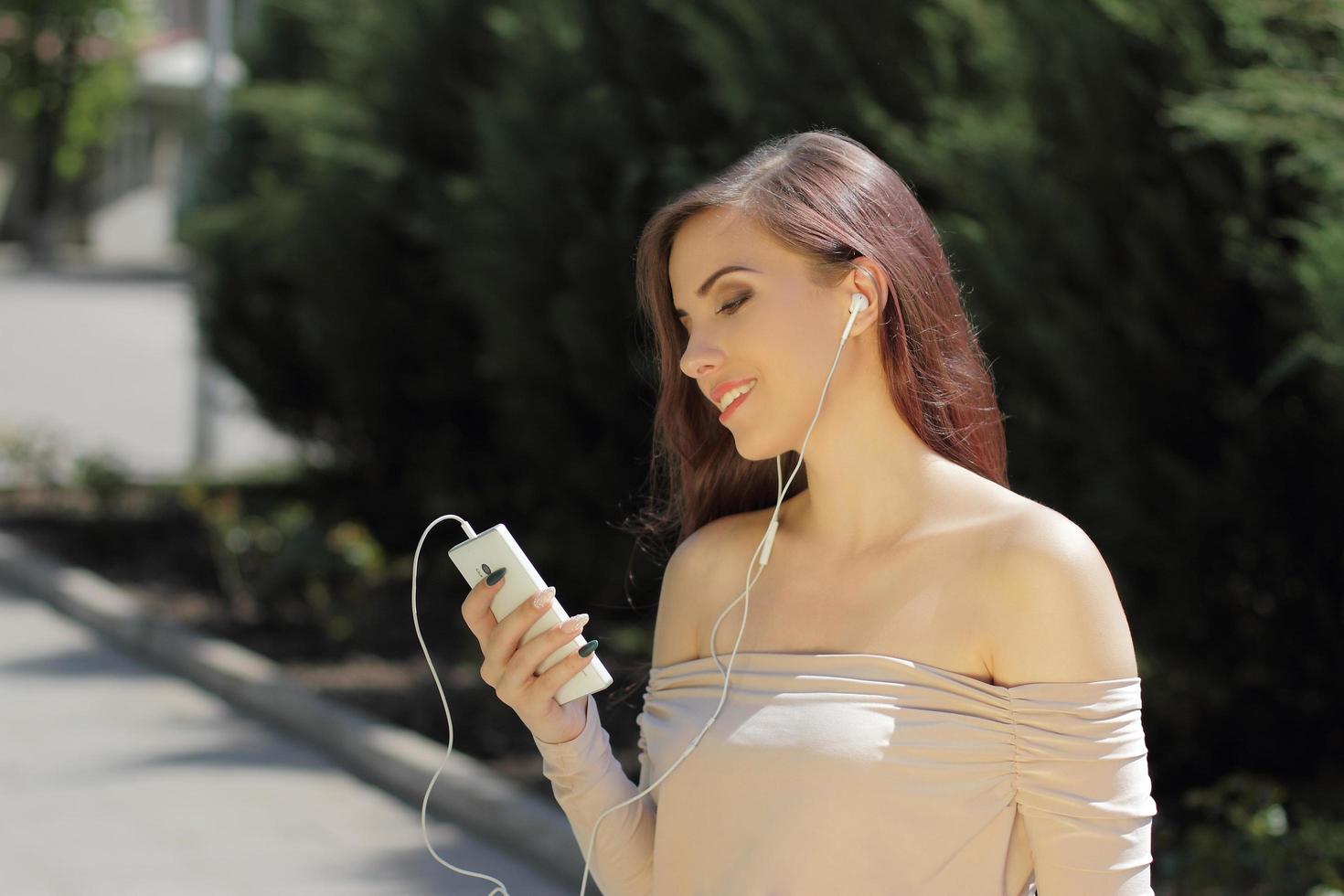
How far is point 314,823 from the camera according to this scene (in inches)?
216

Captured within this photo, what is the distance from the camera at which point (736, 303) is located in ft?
6.82

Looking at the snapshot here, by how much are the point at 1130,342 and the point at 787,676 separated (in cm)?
286

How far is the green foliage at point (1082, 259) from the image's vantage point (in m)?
4.30

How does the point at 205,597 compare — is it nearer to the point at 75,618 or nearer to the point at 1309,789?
the point at 75,618

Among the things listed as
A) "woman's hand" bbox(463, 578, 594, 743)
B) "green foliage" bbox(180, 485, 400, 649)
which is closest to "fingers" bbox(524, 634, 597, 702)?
"woman's hand" bbox(463, 578, 594, 743)

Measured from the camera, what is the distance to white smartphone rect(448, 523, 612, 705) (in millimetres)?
2049

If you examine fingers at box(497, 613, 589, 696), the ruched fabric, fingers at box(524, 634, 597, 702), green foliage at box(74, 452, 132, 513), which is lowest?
green foliage at box(74, 452, 132, 513)

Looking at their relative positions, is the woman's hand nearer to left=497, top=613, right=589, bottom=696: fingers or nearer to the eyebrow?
left=497, top=613, right=589, bottom=696: fingers

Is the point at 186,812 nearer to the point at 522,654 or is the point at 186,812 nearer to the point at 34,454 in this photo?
the point at 522,654

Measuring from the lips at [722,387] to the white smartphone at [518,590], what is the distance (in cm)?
31

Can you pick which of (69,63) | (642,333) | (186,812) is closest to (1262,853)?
(642,333)

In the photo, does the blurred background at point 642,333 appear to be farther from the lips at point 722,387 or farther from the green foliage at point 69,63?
the green foliage at point 69,63

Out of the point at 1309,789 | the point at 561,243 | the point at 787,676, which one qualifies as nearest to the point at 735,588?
the point at 787,676

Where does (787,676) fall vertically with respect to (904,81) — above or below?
below
